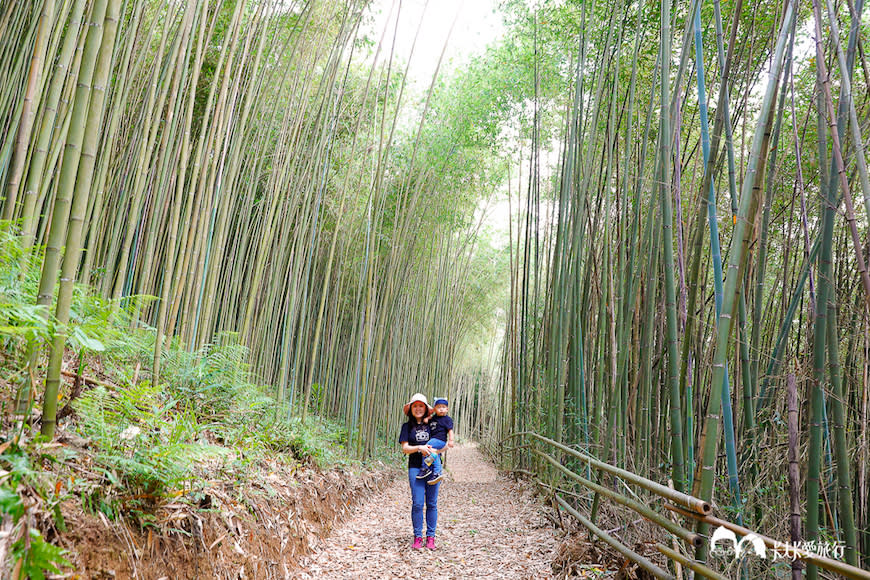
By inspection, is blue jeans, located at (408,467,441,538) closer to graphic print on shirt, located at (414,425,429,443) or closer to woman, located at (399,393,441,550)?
woman, located at (399,393,441,550)

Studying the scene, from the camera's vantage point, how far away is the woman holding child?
9.91 feet

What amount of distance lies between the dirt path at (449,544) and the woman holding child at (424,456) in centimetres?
16

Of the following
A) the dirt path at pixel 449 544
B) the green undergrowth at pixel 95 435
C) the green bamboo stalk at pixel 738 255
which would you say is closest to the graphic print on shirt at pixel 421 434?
the dirt path at pixel 449 544

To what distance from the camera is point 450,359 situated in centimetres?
1048

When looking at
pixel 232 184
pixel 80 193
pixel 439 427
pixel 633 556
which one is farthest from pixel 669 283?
pixel 232 184

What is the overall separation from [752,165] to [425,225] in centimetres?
543

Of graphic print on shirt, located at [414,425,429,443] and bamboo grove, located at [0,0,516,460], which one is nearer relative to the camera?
bamboo grove, located at [0,0,516,460]

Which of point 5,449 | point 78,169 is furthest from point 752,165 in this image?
point 5,449

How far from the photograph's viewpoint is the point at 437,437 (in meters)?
3.14

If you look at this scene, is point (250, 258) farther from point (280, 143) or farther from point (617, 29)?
point (617, 29)

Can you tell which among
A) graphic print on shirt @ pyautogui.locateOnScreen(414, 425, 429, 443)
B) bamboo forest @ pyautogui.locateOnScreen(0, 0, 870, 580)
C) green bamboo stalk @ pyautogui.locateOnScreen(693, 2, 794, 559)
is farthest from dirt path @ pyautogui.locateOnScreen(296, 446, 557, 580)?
green bamboo stalk @ pyautogui.locateOnScreen(693, 2, 794, 559)

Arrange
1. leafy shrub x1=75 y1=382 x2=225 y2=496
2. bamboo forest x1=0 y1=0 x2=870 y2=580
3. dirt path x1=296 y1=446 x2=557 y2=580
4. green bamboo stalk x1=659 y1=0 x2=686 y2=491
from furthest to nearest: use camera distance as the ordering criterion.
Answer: dirt path x1=296 y1=446 x2=557 y2=580 → green bamboo stalk x1=659 y1=0 x2=686 y2=491 → leafy shrub x1=75 y1=382 x2=225 y2=496 → bamboo forest x1=0 y1=0 x2=870 y2=580

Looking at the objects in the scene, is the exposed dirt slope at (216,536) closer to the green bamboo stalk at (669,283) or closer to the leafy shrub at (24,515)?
the leafy shrub at (24,515)

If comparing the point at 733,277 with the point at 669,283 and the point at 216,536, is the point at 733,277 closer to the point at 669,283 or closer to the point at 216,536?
the point at 669,283
